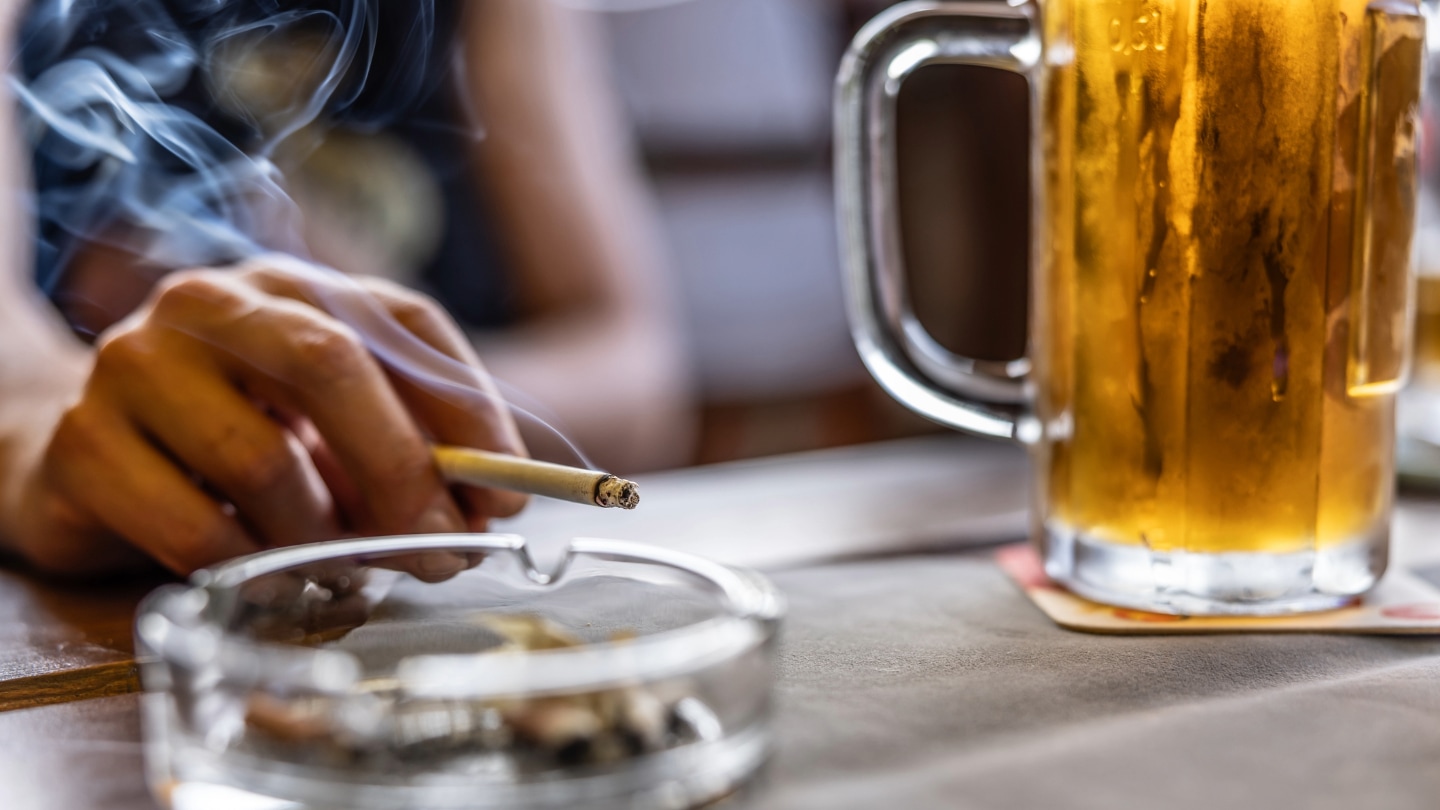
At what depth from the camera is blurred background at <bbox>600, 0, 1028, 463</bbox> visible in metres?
2.37

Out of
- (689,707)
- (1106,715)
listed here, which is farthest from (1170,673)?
(689,707)

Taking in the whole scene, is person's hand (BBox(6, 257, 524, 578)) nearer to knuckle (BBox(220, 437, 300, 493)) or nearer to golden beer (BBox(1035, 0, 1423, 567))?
knuckle (BBox(220, 437, 300, 493))

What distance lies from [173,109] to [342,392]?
2.34 ft

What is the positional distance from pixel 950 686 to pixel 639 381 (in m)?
1.18

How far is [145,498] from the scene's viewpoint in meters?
0.55

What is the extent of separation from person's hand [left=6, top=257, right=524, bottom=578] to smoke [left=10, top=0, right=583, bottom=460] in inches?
13.8

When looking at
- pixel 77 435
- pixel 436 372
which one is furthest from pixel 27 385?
pixel 436 372

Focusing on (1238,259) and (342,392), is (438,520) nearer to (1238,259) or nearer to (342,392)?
(342,392)

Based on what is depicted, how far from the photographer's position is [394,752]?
30cm

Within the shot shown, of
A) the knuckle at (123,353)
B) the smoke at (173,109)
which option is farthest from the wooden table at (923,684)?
the smoke at (173,109)

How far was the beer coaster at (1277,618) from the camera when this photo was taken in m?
0.47

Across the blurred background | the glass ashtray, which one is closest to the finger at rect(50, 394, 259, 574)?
the glass ashtray

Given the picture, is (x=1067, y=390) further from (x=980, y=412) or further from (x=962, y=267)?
(x=962, y=267)

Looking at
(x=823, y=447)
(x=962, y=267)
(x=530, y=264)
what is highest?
(x=530, y=264)
